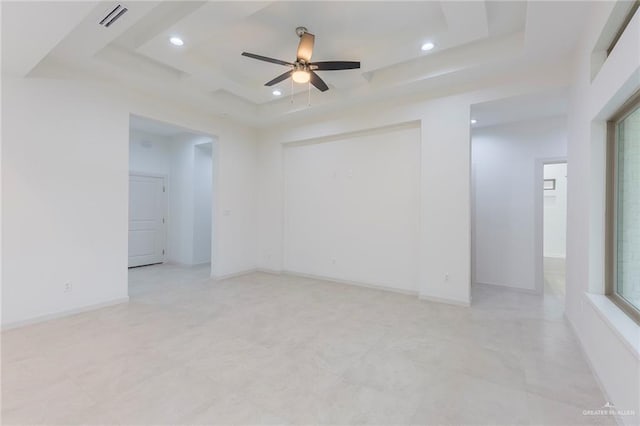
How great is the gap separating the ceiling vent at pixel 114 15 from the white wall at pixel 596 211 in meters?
3.74

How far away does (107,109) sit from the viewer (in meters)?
3.95

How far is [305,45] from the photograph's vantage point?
2.97 meters

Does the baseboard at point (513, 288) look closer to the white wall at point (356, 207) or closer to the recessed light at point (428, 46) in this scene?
the white wall at point (356, 207)

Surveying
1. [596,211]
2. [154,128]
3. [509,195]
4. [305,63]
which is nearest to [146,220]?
[154,128]

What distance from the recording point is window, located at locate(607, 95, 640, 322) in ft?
6.88

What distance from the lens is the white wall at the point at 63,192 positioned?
127 inches

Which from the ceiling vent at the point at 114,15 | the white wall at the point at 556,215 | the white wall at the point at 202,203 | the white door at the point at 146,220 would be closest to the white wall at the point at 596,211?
the ceiling vent at the point at 114,15

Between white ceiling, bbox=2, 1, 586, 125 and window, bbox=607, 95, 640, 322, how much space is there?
3.78 ft

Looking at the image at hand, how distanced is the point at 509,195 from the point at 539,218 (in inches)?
22.7

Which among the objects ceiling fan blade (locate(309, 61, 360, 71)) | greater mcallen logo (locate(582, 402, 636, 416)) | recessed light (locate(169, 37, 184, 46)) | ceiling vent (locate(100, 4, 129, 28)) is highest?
recessed light (locate(169, 37, 184, 46))

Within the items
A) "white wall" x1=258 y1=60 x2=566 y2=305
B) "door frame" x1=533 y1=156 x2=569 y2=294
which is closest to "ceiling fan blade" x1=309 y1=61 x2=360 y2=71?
"white wall" x1=258 y1=60 x2=566 y2=305

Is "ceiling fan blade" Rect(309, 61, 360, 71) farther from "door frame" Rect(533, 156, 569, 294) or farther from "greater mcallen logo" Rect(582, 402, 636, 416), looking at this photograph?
"door frame" Rect(533, 156, 569, 294)

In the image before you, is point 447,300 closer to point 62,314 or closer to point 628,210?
point 628,210

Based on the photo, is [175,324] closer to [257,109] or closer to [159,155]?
[257,109]
